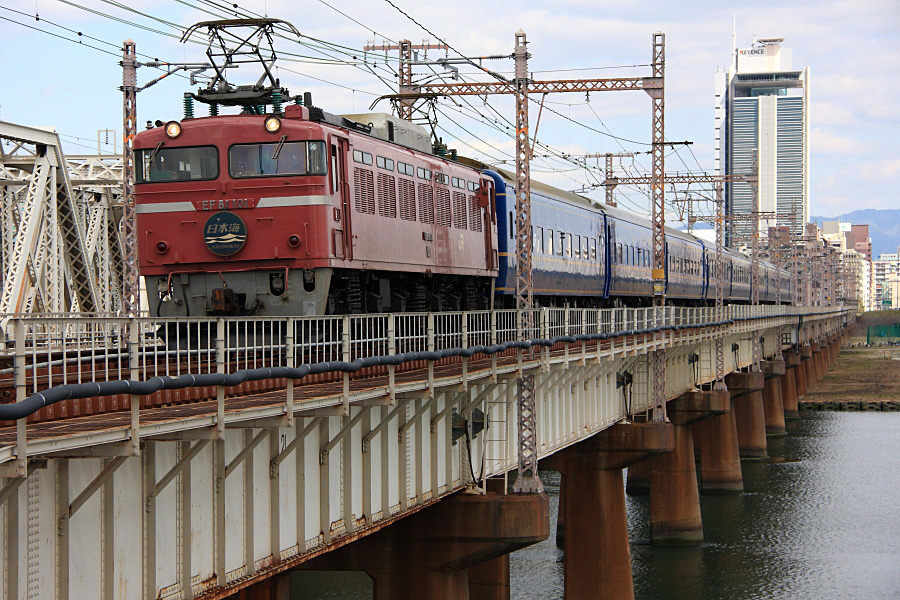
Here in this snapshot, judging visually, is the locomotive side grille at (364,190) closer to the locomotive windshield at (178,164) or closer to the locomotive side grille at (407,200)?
the locomotive side grille at (407,200)

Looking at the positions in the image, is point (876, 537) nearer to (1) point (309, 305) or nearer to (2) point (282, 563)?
(1) point (309, 305)

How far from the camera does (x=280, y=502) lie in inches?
583

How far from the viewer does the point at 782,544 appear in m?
51.1

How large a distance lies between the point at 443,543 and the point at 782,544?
32.1 metres

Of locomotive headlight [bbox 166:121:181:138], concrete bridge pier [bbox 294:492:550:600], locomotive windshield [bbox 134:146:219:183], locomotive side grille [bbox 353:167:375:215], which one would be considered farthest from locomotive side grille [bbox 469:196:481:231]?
locomotive headlight [bbox 166:121:181:138]

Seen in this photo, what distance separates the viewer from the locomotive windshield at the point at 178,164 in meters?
21.8

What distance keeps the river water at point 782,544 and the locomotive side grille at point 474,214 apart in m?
15.9

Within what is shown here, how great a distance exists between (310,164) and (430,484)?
6.05 m

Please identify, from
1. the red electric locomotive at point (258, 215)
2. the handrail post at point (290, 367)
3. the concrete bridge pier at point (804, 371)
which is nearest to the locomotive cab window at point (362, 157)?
the red electric locomotive at point (258, 215)

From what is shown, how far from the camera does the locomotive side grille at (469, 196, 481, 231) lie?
30234 mm

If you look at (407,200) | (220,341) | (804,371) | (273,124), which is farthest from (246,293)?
(804,371)

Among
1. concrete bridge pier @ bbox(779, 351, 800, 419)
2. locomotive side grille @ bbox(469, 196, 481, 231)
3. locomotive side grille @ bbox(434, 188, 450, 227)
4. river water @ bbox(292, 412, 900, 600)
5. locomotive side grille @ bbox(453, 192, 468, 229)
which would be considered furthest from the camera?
concrete bridge pier @ bbox(779, 351, 800, 419)

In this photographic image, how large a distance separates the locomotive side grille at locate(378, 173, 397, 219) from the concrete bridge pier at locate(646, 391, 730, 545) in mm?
28992

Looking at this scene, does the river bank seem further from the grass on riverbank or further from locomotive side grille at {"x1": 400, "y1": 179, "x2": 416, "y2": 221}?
locomotive side grille at {"x1": 400, "y1": 179, "x2": 416, "y2": 221}
